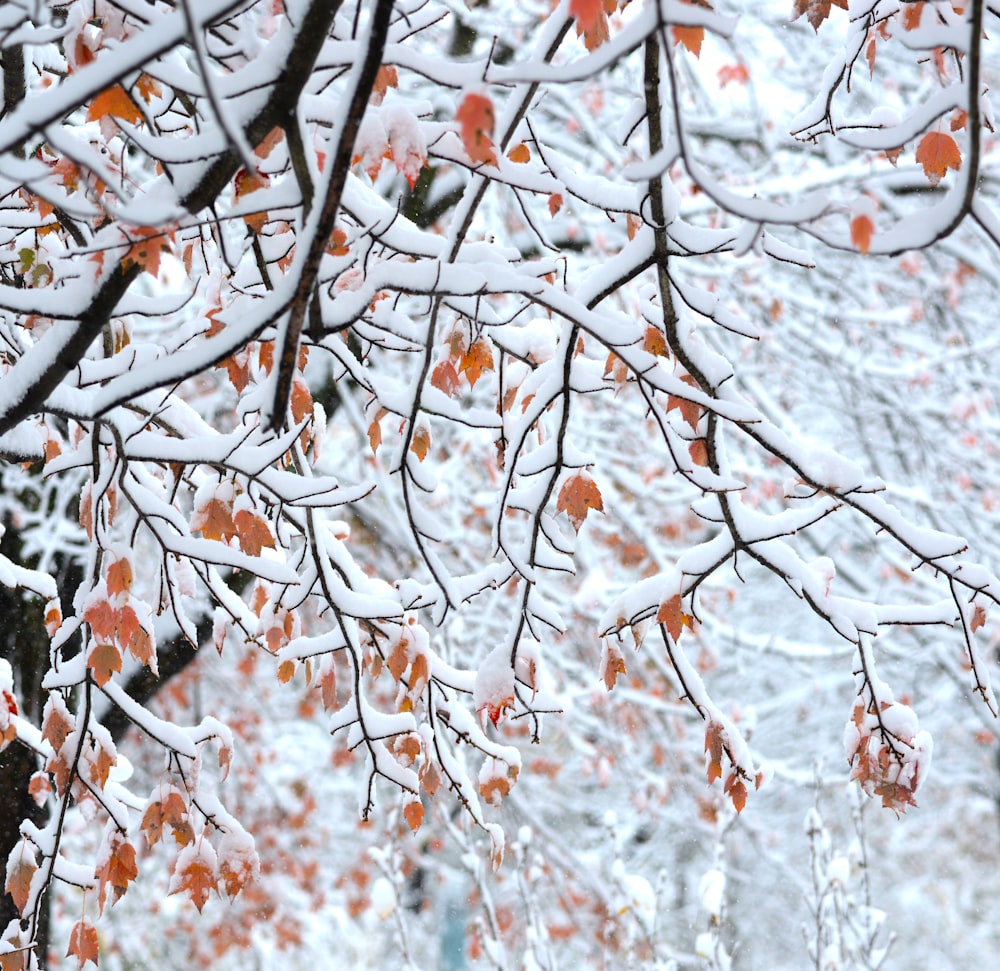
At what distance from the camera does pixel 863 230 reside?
126 cm

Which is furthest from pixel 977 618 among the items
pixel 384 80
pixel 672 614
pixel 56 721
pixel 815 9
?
pixel 56 721

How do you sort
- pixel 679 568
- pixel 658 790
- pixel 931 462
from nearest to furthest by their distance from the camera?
pixel 679 568
pixel 658 790
pixel 931 462

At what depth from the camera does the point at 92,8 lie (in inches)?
64.4

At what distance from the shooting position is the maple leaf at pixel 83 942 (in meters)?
2.13

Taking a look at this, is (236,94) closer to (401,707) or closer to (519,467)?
(519,467)

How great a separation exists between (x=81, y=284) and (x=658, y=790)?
500cm

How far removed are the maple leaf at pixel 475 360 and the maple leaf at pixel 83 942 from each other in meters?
1.43

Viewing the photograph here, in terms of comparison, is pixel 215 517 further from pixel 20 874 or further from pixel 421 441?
pixel 20 874

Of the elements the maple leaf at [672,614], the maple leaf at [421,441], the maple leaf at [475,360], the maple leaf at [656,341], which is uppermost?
the maple leaf at [656,341]

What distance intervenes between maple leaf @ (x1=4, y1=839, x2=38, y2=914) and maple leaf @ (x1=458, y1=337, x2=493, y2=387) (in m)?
1.38

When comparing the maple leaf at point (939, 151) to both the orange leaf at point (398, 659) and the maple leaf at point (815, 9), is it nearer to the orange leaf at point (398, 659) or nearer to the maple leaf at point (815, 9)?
the maple leaf at point (815, 9)

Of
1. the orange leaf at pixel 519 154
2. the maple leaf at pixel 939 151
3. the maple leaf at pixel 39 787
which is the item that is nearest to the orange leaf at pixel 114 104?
the orange leaf at pixel 519 154

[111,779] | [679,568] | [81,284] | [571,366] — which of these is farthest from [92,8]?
[111,779]

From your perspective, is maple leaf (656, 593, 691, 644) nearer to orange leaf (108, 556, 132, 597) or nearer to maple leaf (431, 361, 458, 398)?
maple leaf (431, 361, 458, 398)
